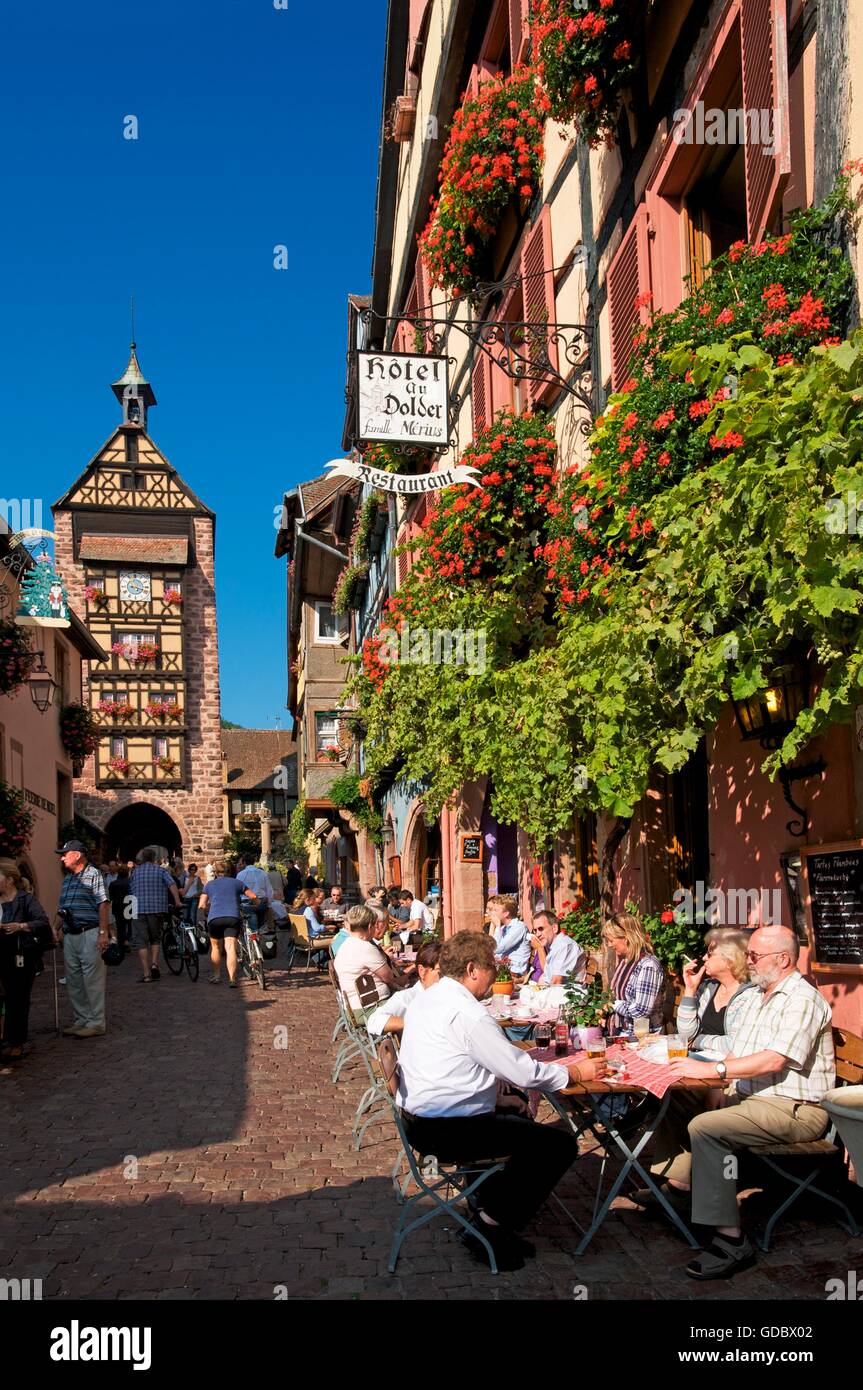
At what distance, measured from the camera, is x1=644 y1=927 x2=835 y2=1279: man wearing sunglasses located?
4.79 meters

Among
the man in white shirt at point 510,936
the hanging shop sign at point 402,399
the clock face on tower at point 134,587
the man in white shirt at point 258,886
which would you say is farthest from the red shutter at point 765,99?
the clock face on tower at point 134,587

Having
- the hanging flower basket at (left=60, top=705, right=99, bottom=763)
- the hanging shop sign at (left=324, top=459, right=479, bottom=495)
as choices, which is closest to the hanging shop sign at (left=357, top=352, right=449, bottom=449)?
the hanging shop sign at (left=324, top=459, right=479, bottom=495)

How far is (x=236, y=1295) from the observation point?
4.66m

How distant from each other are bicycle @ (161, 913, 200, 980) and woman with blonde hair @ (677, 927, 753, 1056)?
467 inches

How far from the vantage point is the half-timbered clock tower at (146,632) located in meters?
41.9

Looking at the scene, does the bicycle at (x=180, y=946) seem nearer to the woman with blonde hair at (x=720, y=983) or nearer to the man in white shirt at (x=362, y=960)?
the man in white shirt at (x=362, y=960)

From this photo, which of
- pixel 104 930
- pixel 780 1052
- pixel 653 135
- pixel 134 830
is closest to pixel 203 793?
pixel 134 830

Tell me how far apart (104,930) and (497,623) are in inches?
175

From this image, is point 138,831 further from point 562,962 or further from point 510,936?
point 562,962

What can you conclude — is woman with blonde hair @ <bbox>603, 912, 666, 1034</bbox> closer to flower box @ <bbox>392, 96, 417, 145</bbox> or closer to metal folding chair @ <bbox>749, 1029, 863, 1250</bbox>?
metal folding chair @ <bbox>749, 1029, 863, 1250</bbox>

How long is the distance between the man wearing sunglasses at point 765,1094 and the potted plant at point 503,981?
12.0 ft

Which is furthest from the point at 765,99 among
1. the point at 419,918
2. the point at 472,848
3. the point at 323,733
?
the point at 323,733

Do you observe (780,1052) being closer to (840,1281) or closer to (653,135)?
(840,1281)
